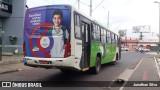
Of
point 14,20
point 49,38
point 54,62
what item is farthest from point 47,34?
point 14,20

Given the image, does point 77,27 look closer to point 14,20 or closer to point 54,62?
point 54,62

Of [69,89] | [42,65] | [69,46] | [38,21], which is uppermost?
[38,21]

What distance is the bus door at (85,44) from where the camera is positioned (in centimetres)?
1321

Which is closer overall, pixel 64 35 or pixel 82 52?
pixel 64 35

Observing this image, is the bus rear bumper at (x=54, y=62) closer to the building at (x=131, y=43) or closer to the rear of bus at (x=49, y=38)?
the rear of bus at (x=49, y=38)

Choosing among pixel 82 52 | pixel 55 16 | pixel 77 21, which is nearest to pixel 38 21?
pixel 55 16

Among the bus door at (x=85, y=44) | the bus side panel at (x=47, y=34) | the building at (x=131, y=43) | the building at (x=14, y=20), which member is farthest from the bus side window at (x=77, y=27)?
the building at (x=131, y=43)

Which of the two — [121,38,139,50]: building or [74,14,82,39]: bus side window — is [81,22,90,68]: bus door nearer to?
[74,14,82,39]: bus side window

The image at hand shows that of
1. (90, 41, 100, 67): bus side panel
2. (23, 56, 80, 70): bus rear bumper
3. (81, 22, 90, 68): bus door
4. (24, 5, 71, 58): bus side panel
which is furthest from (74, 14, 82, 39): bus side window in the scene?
(90, 41, 100, 67): bus side panel

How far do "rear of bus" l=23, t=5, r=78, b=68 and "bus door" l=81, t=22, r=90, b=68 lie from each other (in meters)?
1.75

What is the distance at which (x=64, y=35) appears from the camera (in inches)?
454

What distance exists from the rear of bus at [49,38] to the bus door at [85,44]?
1746 mm

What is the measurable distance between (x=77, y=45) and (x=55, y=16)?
1.49 meters

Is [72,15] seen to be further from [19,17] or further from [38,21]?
[19,17]
